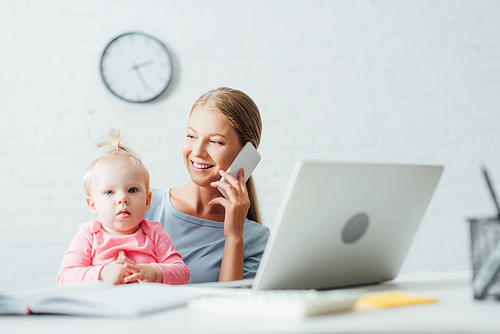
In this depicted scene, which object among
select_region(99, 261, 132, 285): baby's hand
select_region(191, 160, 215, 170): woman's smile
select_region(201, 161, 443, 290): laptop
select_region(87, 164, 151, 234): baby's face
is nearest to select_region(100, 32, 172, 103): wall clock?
select_region(191, 160, 215, 170): woman's smile

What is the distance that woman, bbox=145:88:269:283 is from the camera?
160cm

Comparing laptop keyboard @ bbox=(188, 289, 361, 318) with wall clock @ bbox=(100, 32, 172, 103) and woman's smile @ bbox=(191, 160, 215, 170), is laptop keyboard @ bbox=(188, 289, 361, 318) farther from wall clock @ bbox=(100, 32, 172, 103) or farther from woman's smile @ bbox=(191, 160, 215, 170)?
wall clock @ bbox=(100, 32, 172, 103)

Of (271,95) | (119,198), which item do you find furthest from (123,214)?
(271,95)

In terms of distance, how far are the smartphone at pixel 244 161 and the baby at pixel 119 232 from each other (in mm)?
366

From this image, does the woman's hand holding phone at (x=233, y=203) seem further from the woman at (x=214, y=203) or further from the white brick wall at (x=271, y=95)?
the white brick wall at (x=271, y=95)

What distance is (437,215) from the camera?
269cm

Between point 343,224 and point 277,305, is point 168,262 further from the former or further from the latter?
point 277,305

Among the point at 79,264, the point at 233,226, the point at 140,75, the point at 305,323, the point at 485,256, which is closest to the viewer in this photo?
the point at 305,323

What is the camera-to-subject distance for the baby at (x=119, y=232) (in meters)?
1.26

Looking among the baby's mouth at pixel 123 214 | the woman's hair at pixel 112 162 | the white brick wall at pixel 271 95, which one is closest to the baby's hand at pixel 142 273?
the baby's mouth at pixel 123 214

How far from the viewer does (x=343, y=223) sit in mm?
797

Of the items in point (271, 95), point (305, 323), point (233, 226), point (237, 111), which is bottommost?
point (305, 323)

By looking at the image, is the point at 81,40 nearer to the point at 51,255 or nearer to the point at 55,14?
the point at 55,14

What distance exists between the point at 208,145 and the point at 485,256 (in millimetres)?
1154
